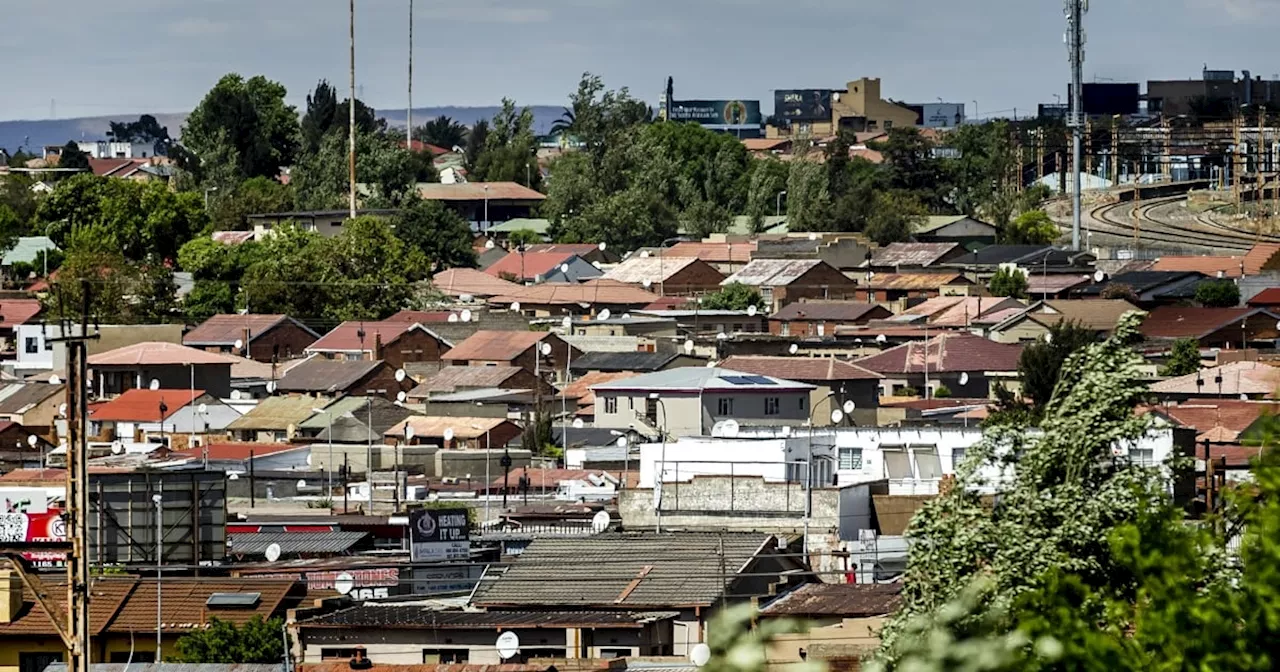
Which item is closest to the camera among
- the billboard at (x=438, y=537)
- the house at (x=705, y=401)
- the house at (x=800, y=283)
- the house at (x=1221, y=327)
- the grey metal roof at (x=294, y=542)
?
the billboard at (x=438, y=537)

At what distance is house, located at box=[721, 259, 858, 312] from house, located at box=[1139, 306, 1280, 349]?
36.2ft

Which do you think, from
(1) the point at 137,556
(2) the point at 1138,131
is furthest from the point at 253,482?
(2) the point at 1138,131

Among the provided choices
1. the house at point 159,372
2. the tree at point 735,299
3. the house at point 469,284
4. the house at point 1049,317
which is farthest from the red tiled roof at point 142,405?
the house at point 469,284

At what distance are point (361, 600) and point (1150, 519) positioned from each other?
1208 cm

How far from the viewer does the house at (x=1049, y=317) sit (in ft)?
160

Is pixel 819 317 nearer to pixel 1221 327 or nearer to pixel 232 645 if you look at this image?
pixel 1221 327

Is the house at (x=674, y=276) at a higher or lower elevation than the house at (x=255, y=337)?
higher

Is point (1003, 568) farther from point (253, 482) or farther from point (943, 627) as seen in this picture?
point (253, 482)

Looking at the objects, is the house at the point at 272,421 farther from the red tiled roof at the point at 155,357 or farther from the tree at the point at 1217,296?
A: the tree at the point at 1217,296

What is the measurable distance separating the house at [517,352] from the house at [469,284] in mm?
13249

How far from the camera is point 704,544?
21328mm

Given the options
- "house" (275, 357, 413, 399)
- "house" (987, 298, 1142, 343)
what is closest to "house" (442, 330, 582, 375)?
"house" (275, 357, 413, 399)

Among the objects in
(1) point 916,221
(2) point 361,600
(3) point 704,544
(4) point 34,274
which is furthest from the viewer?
(1) point 916,221

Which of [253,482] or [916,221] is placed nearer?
[253,482]
